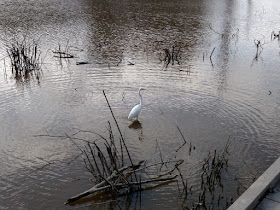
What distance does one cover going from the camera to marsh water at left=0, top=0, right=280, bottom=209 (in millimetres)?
6539

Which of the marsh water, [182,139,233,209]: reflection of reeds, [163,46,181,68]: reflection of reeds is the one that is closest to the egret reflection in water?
the marsh water

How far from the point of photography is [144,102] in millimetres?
9703

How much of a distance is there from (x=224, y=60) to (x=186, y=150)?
7.02 m

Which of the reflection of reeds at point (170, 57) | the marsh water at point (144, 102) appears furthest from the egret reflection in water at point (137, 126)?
the reflection of reeds at point (170, 57)

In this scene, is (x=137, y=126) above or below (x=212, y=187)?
above

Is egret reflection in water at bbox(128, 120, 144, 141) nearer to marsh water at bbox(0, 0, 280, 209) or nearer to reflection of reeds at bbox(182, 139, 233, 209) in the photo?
marsh water at bbox(0, 0, 280, 209)

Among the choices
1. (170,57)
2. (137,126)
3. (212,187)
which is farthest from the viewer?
(170,57)

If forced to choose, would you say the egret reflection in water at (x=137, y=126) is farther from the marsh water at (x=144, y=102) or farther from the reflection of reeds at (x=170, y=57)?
the reflection of reeds at (x=170, y=57)

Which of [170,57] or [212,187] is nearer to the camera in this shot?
[212,187]

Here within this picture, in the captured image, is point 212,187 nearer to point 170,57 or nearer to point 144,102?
point 144,102

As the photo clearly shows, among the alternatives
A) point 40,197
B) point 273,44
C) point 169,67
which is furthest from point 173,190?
point 273,44

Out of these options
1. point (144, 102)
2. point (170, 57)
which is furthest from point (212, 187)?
point (170, 57)

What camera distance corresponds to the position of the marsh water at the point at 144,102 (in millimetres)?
6539

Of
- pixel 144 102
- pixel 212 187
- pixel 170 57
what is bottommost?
pixel 212 187
